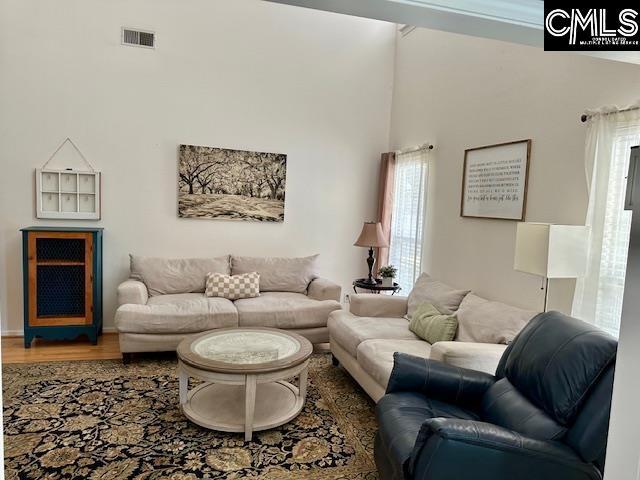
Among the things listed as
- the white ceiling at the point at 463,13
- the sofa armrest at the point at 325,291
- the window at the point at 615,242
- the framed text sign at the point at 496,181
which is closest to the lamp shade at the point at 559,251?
the window at the point at 615,242

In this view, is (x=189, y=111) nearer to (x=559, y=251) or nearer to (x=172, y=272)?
(x=172, y=272)

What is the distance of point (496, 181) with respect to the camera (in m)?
3.44

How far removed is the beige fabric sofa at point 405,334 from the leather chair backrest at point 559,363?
35 centimetres

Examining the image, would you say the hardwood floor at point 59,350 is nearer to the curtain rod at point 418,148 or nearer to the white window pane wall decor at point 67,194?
the white window pane wall decor at point 67,194

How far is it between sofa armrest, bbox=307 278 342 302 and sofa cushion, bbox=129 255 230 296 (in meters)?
0.93

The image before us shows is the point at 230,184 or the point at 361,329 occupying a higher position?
the point at 230,184

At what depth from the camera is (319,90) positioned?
4996 mm

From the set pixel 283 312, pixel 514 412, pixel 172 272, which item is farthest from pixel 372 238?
pixel 514 412

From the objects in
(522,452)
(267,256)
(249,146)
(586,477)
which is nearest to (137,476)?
(522,452)

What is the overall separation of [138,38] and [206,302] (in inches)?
107

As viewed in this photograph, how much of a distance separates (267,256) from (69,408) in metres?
2.51

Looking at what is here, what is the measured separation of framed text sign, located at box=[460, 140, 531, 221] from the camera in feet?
10.5

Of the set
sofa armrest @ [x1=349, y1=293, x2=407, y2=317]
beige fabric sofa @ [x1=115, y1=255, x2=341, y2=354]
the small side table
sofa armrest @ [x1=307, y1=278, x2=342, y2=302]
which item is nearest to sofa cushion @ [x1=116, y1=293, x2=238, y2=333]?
beige fabric sofa @ [x1=115, y1=255, x2=341, y2=354]

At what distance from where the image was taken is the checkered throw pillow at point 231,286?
4.30 m
